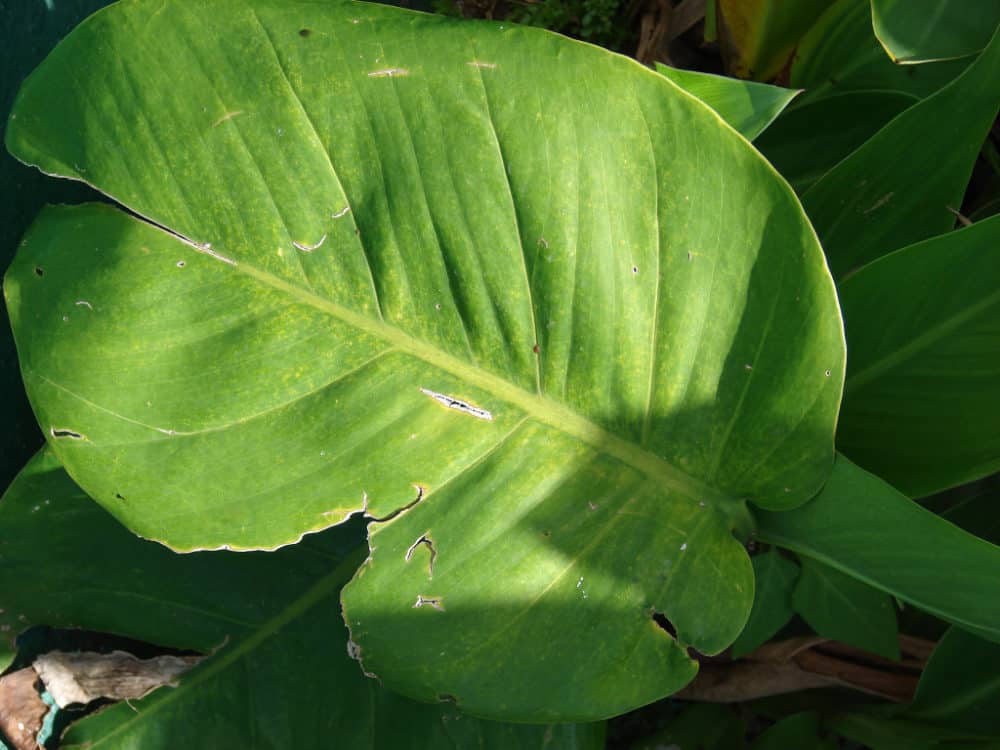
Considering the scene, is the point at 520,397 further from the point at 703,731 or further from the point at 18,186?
the point at 703,731

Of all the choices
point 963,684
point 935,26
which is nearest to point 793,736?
point 963,684

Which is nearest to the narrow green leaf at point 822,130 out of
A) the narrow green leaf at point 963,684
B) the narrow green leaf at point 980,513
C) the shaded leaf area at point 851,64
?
the shaded leaf area at point 851,64

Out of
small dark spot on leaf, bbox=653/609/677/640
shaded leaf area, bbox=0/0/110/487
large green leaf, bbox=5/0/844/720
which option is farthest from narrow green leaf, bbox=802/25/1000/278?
shaded leaf area, bbox=0/0/110/487

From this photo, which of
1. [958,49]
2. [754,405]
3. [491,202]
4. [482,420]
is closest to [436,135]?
[491,202]

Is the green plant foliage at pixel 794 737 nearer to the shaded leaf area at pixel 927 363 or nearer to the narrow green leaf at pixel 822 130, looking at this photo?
the shaded leaf area at pixel 927 363

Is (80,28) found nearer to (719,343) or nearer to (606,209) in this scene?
(606,209)

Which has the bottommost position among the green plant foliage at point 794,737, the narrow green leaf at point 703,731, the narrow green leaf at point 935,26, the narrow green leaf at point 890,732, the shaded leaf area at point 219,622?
the narrow green leaf at point 703,731
